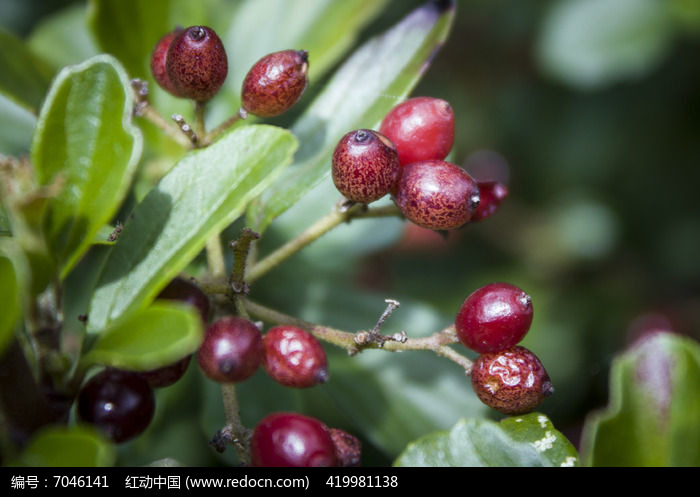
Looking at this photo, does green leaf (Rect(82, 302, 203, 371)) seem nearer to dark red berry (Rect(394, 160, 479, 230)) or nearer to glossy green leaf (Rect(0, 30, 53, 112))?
dark red berry (Rect(394, 160, 479, 230))

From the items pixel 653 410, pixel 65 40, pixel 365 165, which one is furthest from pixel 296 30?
pixel 653 410

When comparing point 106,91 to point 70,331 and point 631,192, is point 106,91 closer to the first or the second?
point 70,331

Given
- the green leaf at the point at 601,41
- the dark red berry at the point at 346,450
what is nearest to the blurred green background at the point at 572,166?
the green leaf at the point at 601,41

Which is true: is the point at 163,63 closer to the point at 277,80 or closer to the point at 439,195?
the point at 277,80

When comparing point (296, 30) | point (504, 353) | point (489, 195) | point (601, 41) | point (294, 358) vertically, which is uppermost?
point (601, 41)

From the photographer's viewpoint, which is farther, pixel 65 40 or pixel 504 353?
pixel 65 40

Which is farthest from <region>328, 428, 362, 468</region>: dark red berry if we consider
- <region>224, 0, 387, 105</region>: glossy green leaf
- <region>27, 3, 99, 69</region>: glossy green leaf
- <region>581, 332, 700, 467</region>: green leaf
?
<region>27, 3, 99, 69</region>: glossy green leaf
